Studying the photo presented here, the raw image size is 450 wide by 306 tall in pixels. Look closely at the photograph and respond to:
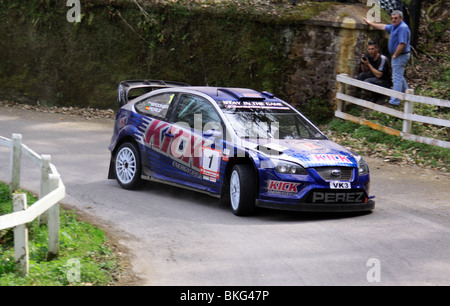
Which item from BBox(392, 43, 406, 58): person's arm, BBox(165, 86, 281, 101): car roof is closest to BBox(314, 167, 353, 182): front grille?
BBox(165, 86, 281, 101): car roof

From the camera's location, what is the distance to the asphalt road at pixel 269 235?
281 inches

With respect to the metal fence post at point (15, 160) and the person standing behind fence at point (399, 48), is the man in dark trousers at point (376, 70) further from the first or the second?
the metal fence post at point (15, 160)

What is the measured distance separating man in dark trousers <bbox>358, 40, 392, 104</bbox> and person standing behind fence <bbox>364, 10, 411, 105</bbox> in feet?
1.37

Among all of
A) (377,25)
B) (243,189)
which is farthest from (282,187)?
Result: (377,25)

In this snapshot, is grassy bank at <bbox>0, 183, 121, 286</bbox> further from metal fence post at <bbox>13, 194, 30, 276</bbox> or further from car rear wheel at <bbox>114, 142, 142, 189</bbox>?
car rear wheel at <bbox>114, 142, 142, 189</bbox>

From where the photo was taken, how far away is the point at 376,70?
16.5 metres

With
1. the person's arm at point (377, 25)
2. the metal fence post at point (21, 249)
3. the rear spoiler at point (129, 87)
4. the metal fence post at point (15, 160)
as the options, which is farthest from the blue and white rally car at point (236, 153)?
the person's arm at point (377, 25)

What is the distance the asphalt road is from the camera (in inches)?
Result: 281

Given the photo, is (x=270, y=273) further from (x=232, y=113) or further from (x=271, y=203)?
(x=232, y=113)

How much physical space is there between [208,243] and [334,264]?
1.54 metres

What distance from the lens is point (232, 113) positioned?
1031 centimetres

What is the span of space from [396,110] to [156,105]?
5.95m

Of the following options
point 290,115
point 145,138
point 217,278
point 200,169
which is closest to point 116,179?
point 145,138
